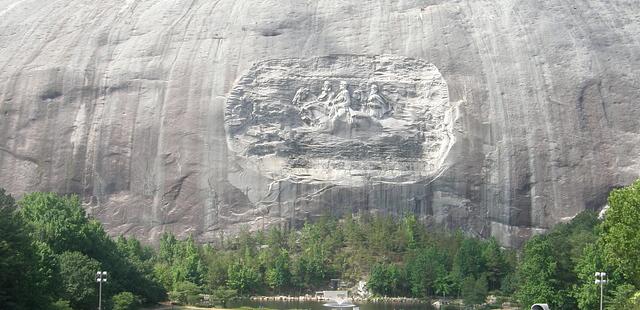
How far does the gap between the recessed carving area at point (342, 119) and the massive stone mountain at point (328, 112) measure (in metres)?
0.12

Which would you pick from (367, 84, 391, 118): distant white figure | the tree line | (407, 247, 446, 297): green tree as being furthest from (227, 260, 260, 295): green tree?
(367, 84, 391, 118): distant white figure

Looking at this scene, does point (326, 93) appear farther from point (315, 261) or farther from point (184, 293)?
point (184, 293)

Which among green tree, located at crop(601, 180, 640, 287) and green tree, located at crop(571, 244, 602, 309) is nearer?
green tree, located at crop(601, 180, 640, 287)

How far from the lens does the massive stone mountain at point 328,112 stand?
227 feet

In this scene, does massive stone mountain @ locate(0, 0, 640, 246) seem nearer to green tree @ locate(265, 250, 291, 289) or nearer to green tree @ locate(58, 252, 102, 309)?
green tree @ locate(265, 250, 291, 289)

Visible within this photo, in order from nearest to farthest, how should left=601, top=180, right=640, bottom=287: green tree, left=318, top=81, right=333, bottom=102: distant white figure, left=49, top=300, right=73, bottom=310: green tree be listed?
left=601, top=180, right=640, bottom=287: green tree, left=49, top=300, right=73, bottom=310: green tree, left=318, top=81, right=333, bottom=102: distant white figure

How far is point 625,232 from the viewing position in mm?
31953

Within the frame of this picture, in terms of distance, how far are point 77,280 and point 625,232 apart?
66.8ft

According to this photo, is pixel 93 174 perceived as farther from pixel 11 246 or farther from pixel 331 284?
pixel 11 246

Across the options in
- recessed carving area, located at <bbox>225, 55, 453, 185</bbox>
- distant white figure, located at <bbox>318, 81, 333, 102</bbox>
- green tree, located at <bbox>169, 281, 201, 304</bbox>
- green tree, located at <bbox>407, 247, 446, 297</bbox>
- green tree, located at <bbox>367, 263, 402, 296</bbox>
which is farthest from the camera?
distant white figure, located at <bbox>318, 81, 333, 102</bbox>

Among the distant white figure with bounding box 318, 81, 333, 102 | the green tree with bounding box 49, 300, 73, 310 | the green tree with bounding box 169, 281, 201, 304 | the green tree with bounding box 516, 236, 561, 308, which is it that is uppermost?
the distant white figure with bounding box 318, 81, 333, 102

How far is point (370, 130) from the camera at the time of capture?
71.6 metres

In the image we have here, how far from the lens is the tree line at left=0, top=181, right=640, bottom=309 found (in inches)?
1288

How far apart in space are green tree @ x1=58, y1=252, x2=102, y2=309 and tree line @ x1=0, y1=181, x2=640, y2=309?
4cm
